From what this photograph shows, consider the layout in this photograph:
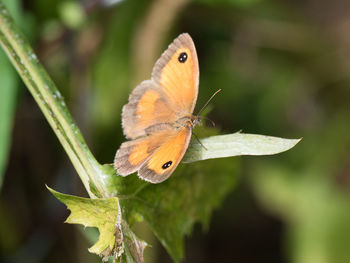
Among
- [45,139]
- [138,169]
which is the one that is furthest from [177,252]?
[45,139]

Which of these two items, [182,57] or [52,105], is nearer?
[52,105]

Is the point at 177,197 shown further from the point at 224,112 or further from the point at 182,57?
the point at 224,112

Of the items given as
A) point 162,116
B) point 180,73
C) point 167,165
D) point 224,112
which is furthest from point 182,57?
point 224,112

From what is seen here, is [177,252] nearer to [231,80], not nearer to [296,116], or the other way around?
[231,80]

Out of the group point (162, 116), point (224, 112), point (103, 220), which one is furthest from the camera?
point (224, 112)

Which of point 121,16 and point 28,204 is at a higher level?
point 121,16
